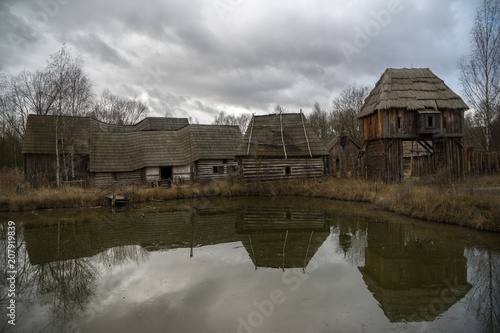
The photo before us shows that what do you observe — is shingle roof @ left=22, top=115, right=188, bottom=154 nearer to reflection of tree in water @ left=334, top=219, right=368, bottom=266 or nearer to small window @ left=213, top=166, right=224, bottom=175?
small window @ left=213, top=166, right=224, bottom=175

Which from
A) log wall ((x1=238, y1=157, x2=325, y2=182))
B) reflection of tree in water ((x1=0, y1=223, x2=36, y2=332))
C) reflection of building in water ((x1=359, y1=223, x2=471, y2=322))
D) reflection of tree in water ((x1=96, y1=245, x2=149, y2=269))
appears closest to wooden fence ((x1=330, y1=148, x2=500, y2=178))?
log wall ((x1=238, y1=157, x2=325, y2=182))

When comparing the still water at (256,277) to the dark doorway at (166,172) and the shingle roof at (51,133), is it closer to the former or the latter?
the dark doorway at (166,172)

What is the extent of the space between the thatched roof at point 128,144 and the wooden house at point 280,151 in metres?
4.00

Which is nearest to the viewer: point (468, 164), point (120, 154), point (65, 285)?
point (65, 285)

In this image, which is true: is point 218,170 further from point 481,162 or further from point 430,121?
point 481,162

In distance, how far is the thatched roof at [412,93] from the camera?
60.8 feet

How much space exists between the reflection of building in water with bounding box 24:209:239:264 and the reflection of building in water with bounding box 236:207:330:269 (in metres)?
0.87

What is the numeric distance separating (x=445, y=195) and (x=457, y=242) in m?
3.15

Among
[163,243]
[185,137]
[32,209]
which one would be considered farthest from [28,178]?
[163,243]

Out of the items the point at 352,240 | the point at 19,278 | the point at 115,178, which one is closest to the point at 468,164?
the point at 352,240

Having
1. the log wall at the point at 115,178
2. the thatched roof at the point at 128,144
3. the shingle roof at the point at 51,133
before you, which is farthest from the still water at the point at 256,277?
the shingle roof at the point at 51,133

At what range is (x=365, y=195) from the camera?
16.8 m

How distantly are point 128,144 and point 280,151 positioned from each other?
13.8 meters

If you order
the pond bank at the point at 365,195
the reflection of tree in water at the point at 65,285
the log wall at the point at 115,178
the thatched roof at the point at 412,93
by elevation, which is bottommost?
the reflection of tree in water at the point at 65,285
